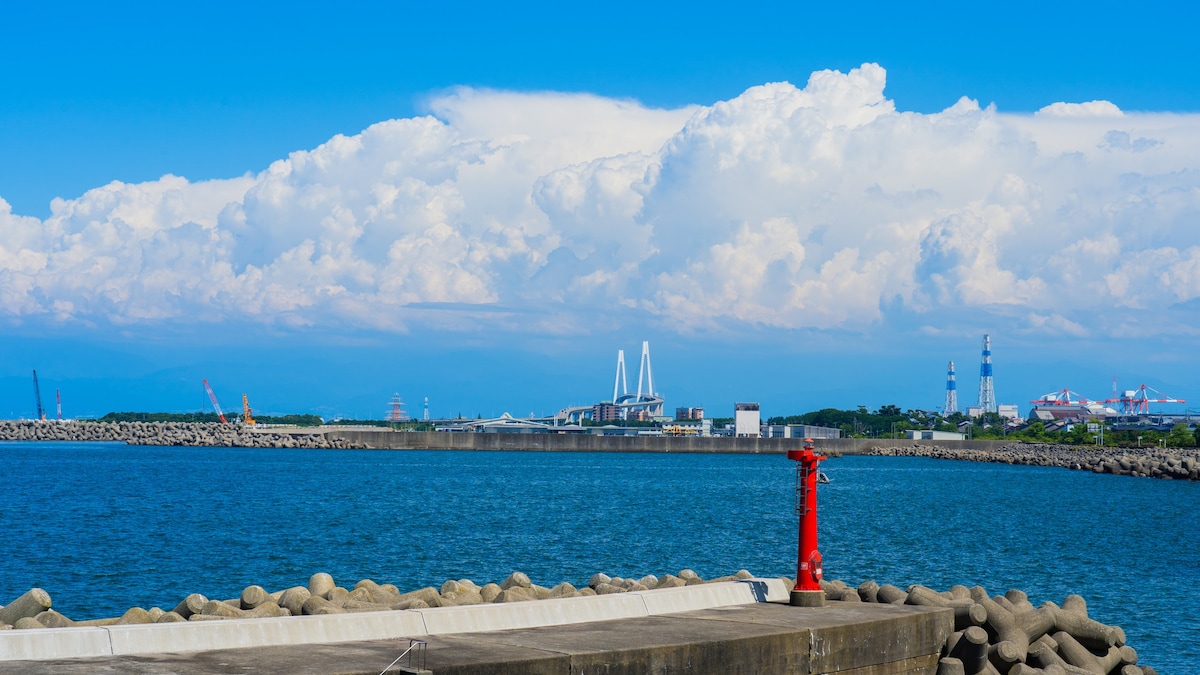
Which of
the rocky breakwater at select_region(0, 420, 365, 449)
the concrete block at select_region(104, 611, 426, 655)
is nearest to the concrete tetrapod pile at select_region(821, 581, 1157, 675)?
the concrete block at select_region(104, 611, 426, 655)

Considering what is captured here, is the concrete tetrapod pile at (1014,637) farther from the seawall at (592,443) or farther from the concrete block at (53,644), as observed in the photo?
the seawall at (592,443)

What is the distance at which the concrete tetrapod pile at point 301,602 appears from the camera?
12750 mm

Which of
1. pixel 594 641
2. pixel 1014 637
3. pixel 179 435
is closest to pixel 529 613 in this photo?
pixel 594 641

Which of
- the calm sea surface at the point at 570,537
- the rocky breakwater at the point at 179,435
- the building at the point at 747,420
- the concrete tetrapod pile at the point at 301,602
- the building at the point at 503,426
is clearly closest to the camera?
the concrete tetrapod pile at the point at 301,602

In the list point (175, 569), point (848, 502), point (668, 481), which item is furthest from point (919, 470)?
point (175, 569)

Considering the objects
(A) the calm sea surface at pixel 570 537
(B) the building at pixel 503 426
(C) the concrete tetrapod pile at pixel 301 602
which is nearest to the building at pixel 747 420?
(B) the building at pixel 503 426

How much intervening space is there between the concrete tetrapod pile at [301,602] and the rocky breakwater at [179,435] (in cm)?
12284

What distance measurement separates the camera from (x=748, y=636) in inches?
426

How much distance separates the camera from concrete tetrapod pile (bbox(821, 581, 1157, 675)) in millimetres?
12805

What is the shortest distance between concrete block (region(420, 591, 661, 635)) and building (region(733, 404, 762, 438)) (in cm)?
14644

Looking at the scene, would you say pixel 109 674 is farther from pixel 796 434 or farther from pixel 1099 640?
pixel 796 434

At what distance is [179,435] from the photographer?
13688 centimetres

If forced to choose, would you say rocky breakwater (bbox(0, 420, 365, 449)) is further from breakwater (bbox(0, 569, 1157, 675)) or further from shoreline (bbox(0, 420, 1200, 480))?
breakwater (bbox(0, 569, 1157, 675))

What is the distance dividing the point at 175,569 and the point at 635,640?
18658 mm
